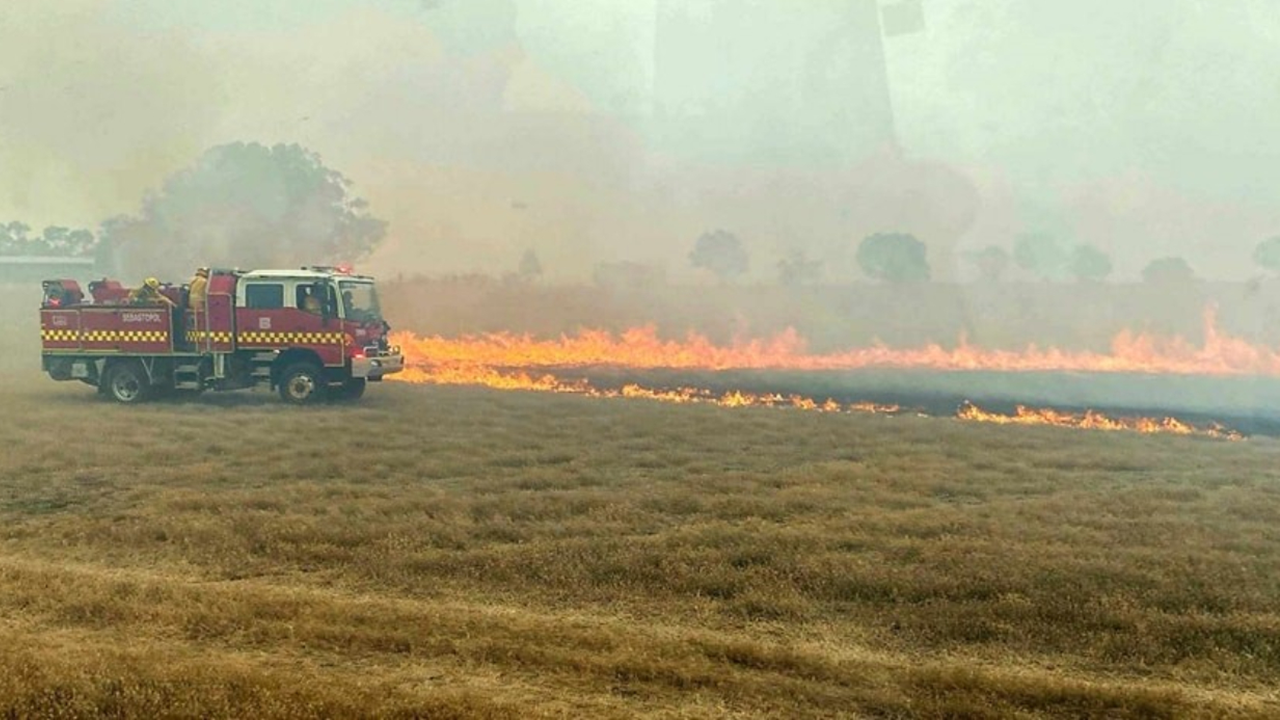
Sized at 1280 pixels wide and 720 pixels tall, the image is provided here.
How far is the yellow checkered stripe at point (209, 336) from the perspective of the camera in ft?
54.5

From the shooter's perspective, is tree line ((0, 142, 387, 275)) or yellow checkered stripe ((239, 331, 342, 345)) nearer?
yellow checkered stripe ((239, 331, 342, 345))

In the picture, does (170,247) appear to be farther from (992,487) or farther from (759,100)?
(992,487)

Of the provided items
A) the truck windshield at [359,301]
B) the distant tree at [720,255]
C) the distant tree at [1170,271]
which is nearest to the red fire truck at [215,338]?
the truck windshield at [359,301]

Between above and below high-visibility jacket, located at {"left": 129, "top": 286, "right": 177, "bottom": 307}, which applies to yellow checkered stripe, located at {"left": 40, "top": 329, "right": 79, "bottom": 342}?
below

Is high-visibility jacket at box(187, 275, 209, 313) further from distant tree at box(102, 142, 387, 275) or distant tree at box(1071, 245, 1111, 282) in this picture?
distant tree at box(1071, 245, 1111, 282)

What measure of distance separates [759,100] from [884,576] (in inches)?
706

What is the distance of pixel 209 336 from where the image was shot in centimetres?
1662

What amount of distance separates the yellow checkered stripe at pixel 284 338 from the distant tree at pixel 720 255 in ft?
35.5

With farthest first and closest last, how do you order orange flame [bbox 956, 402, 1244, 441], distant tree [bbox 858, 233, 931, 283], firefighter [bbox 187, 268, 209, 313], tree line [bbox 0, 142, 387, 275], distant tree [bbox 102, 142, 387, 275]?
1. distant tree [bbox 858, 233, 931, 283]
2. distant tree [bbox 102, 142, 387, 275]
3. tree line [bbox 0, 142, 387, 275]
4. firefighter [bbox 187, 268, 209, 313]
5. orange flame [bbox 956, 402, 1244, 441]

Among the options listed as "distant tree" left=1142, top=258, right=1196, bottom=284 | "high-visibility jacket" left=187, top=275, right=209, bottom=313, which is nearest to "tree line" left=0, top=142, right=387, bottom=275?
"high-visibility jacket" left=187, top=275, right=209, bottom=313

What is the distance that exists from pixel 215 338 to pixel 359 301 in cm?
280

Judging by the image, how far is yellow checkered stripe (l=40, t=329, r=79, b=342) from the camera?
1658cm

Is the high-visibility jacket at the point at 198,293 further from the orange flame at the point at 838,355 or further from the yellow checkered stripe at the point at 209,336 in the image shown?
the orange flame at the point at 838,355

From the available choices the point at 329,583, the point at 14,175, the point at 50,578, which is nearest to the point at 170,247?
the point at 14,175
